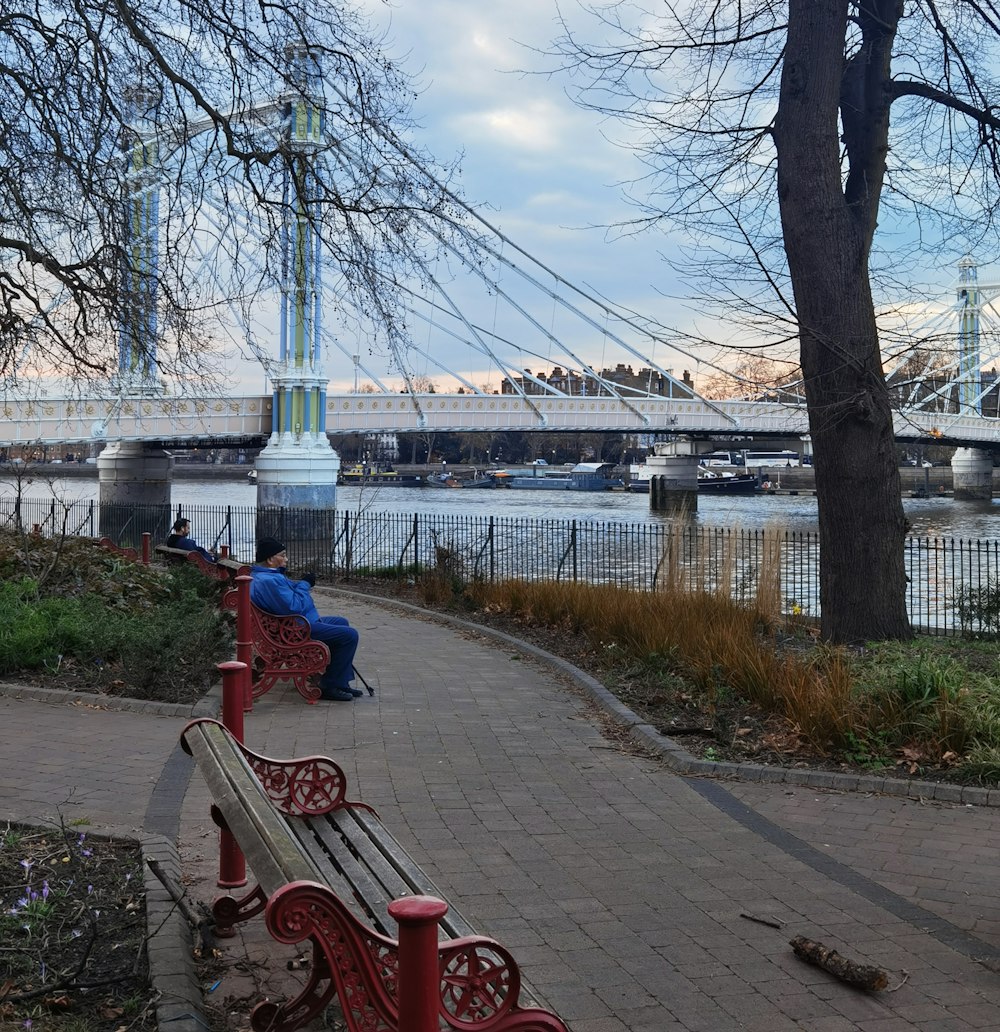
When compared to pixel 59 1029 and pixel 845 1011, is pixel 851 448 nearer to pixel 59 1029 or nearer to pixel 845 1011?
pixel 845 1011

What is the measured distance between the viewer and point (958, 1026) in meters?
3.39

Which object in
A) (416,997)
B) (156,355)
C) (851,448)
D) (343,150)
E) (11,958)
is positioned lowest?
(11,958)

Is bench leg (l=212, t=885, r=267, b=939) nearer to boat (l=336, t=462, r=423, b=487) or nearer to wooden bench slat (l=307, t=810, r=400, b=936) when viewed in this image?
wooden bench slat (l=307, t=810, r=400, b=936)

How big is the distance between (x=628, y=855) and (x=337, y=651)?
148 inches

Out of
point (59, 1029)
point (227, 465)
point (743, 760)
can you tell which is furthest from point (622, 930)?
point (227, 465)

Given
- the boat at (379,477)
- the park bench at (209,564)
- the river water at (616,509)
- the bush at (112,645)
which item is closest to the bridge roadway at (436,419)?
the river water at (616,509)

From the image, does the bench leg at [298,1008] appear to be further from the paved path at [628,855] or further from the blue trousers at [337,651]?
the blue trousers at [337,651]

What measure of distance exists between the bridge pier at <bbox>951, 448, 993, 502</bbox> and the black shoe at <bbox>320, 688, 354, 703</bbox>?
6838cm

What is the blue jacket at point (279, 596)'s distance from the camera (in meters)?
8.27

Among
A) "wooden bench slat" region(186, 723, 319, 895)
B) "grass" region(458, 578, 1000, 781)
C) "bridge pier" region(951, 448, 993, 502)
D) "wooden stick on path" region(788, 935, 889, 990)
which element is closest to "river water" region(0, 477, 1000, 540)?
"bridge pier" region(951, 448, 993, 502)

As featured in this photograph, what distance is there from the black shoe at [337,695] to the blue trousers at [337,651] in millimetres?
25

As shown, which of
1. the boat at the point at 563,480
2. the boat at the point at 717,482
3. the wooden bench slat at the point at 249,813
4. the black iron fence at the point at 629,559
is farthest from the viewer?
the boat at the point at 563,480

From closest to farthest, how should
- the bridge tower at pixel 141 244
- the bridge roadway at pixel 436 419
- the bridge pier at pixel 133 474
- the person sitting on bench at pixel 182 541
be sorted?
the bridge tower at pixel 141 244 → the person sitting on bench at pixel 182 541 → the bridge roadway at pixel 436 419 → the bridge pier at pixel 133 474

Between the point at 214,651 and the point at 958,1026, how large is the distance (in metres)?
6.44
